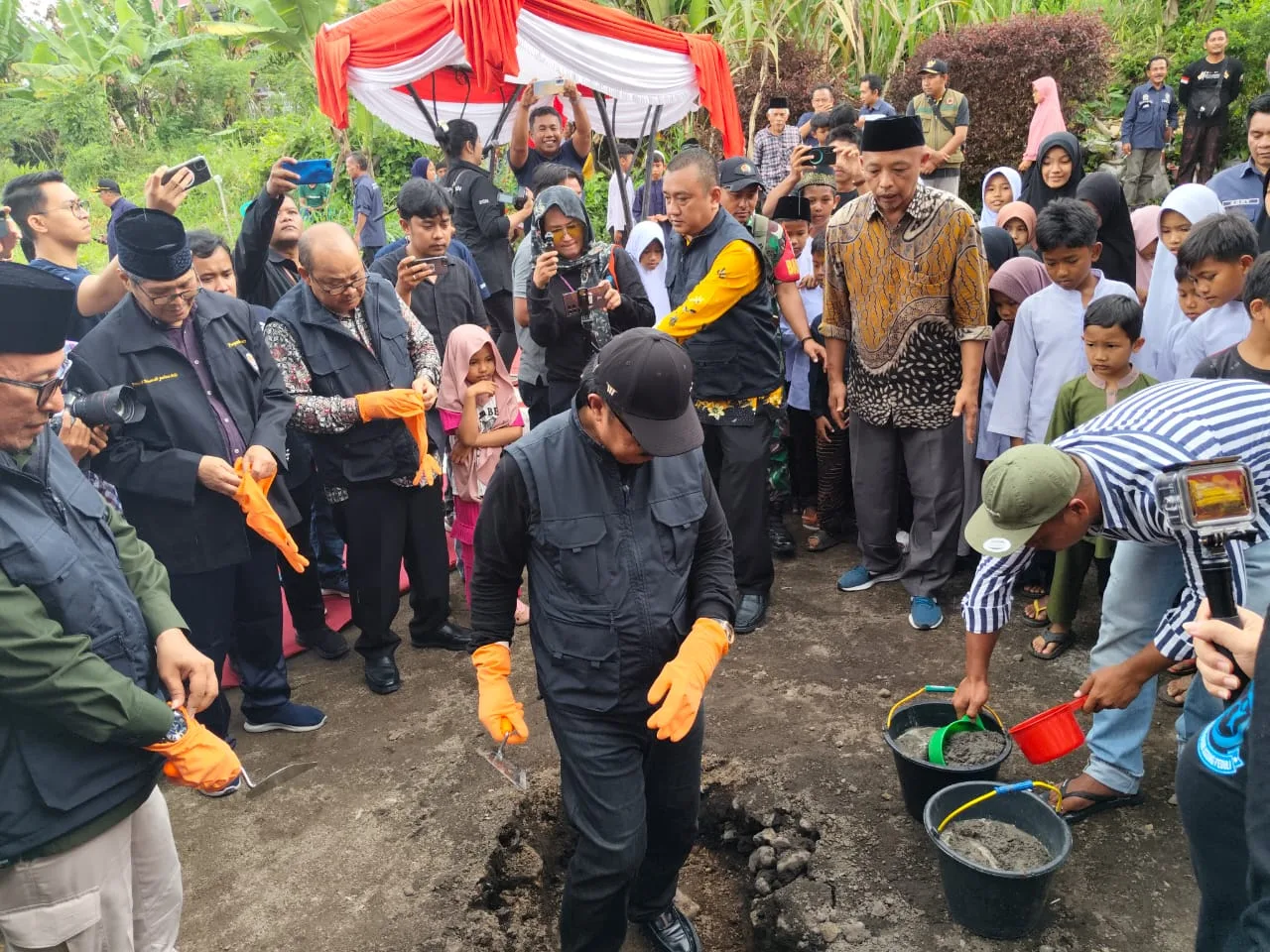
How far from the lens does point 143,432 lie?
11.2 feet

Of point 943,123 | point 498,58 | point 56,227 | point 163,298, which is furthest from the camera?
point 943,123

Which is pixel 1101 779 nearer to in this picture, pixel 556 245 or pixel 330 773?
pixel 330 773

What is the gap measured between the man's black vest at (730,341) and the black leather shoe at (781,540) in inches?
41.6

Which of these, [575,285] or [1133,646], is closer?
[1133,646]

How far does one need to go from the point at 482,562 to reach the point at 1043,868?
1.75m

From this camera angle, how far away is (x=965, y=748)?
2.97m

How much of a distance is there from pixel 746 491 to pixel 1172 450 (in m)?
2.33

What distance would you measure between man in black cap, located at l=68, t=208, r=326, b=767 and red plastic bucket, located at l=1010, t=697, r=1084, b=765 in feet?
9.57

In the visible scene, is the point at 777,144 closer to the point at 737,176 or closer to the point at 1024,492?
the point at 737,176

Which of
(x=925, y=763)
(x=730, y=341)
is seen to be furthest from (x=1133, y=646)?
(x=730, y=341)

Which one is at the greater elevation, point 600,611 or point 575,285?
point 575,285

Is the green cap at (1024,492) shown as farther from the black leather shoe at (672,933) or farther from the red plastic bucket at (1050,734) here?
the black leather shoe at (672,933)

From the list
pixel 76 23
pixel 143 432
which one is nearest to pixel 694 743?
pixel 143 432

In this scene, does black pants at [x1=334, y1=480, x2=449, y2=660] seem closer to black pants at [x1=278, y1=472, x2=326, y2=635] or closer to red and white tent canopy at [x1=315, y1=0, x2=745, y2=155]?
black pants at [x1=278, y1=472, x2=326, y2=635]
